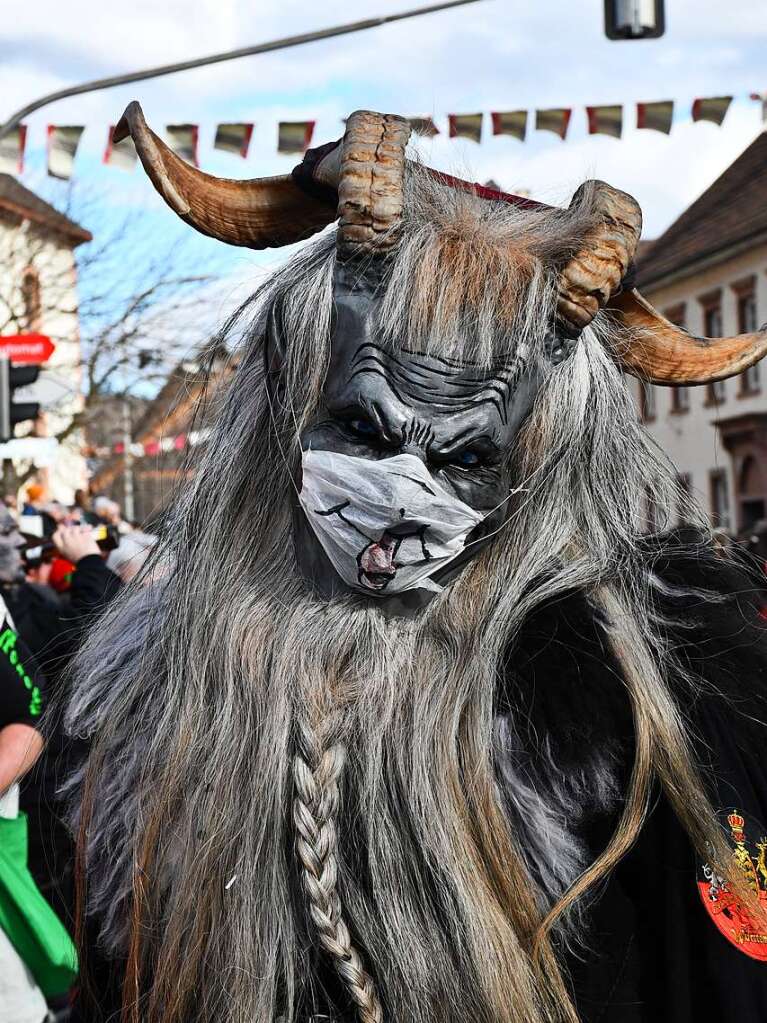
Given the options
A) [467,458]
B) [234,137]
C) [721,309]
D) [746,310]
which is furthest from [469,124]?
[721,309]

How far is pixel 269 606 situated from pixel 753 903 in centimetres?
80

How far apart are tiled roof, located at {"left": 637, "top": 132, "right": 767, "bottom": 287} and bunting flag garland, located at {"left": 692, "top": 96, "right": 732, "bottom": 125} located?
9342 millimetres

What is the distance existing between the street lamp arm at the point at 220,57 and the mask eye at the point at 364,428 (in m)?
7.31

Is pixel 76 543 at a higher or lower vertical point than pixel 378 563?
higher

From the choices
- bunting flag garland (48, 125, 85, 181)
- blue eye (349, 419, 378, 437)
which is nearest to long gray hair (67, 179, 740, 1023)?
blue eye (349, 419, 378, 437)

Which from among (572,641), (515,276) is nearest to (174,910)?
(572,641)

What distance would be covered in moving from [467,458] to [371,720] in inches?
15.4

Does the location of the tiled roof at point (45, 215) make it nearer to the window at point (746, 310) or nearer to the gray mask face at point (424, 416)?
the window at point (746, 310)

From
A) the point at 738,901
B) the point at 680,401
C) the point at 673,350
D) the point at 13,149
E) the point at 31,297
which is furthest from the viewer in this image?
the point at 680,401

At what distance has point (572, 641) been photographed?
6.52 feet

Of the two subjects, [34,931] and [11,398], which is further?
[11,398]

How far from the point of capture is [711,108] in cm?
920

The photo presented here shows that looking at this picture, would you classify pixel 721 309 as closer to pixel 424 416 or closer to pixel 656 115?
pixel 656 115

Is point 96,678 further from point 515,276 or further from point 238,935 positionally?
point 515,276
